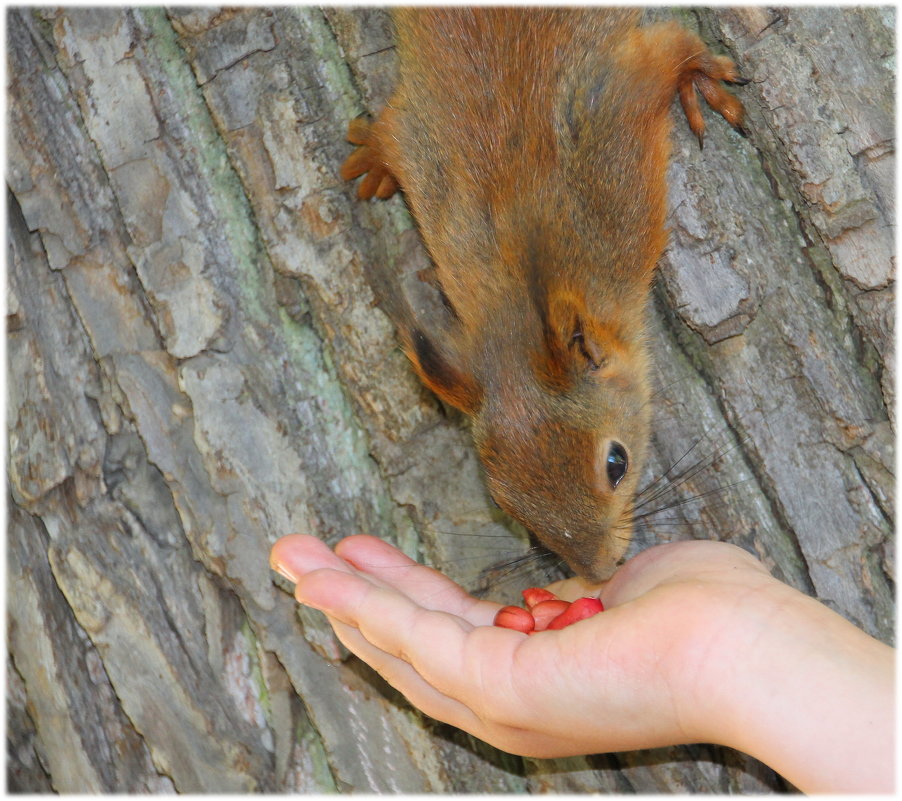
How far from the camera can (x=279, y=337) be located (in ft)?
8.84

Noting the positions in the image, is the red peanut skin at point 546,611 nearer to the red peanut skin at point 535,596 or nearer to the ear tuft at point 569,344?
the red peanut skin at point 535,596

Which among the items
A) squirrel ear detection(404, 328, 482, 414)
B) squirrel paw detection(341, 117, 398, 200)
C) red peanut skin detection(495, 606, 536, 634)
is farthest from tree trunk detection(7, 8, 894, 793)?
red peanut skin detection(495, 606, 536, 634)

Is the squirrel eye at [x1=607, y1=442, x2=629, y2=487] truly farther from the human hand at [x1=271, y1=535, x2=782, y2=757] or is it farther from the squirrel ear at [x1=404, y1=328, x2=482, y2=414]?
the squirrel ear at [x1=404, y1=328, x2=482, y2=414]

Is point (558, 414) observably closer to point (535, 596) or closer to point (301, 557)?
point (535, 596)

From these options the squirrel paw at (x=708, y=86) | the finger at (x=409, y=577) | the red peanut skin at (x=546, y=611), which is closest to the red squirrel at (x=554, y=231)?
the squirrel paw at (x=708, y=86)

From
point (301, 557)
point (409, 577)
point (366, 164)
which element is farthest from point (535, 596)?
point (366, 164)

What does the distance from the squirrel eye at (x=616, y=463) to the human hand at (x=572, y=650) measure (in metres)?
0.22

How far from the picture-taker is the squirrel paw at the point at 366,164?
2.60 metres

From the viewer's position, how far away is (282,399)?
8.82 feet

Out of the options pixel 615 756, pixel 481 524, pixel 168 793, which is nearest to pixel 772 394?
pixel 481 524

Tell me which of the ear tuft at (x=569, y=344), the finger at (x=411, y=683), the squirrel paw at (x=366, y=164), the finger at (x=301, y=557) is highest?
the squirrel paw at (x=366, y=164)

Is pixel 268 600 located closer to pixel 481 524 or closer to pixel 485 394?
pixel 481 524

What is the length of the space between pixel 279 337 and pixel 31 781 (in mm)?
1627

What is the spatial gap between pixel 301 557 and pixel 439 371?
2.02 ft
